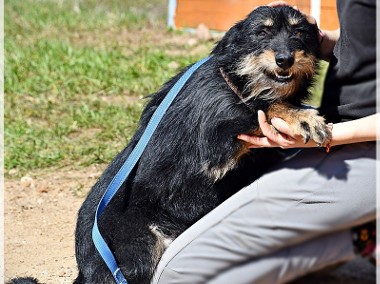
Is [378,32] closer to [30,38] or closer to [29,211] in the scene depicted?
[29,211]

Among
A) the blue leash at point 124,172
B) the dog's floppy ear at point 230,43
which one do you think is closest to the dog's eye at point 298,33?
the dog's floppy ear at point 230,43

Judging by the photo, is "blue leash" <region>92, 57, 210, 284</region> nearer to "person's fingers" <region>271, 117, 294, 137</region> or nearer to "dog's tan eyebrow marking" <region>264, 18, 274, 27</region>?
"dog's tan eyebrow marking" <region>264, 18, 274, 27</region>

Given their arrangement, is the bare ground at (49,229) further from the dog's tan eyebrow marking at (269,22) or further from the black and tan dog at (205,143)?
the dog's tan eyebrow marking at (269,22)

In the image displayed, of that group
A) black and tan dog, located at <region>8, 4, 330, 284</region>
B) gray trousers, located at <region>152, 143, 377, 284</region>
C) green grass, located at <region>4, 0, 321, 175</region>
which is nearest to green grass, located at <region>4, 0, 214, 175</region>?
green grass, located at <region>4, 0, 321, 175</region>

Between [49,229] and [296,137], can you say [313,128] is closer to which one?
[296,137]

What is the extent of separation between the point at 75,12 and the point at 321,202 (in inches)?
315

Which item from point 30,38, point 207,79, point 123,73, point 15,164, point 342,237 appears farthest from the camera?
point 30,38

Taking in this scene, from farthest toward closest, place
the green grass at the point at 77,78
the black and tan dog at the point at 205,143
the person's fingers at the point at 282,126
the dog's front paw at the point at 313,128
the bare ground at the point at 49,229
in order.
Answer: the green grass at the point at 77,78 → the bare ground at the point at 49,229 → the black and tan dog at the point at 205,143 → the person's fingers at the point at 282,126 → the dog's front paw at the point at 313,128

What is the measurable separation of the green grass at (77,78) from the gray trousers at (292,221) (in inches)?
116

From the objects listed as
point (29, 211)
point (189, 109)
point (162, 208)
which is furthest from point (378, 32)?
point (29, 211)

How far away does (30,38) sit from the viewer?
9086 mm

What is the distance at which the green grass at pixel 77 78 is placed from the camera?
6.38 meters

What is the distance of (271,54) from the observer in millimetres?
3604

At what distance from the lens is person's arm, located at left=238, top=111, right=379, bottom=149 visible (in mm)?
3213
